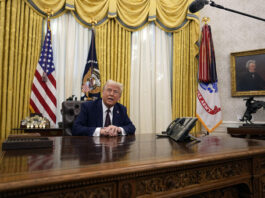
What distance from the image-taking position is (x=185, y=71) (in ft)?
17.2

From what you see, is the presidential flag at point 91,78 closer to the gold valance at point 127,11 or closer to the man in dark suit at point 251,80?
the gold valance at point 127,11

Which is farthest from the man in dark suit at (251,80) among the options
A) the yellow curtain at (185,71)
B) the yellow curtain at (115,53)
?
the yellow curtain at (115,53)

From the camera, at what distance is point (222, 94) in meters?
5.18

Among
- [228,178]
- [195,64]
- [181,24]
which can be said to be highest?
[181,24]

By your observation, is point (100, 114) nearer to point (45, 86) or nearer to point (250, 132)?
point (45, 86)

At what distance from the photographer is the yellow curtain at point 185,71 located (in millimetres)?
5168

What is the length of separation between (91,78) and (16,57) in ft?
4.45

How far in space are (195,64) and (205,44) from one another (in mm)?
513

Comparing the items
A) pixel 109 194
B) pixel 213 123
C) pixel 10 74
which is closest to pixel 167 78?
pixel 213 123

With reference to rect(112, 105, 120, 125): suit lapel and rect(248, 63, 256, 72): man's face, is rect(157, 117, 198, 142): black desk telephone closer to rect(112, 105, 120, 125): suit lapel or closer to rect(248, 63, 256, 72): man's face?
rect(112, 105, 120, 125): suit lapel

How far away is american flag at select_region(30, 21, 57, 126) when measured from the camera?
396 cm

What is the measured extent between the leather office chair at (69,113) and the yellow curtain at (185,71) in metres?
2.82

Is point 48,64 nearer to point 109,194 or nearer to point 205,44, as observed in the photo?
point 205,44

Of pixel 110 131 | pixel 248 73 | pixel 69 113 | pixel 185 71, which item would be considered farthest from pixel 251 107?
pixel 69 113
